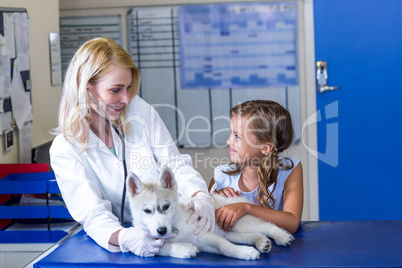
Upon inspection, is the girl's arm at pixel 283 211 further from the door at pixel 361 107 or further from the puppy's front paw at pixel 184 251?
the door at pixel 361 107

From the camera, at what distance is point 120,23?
323 cm

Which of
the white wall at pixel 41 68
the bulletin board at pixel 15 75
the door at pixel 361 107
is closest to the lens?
the bulletin board at pixel 15 75

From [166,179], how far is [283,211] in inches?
18.0

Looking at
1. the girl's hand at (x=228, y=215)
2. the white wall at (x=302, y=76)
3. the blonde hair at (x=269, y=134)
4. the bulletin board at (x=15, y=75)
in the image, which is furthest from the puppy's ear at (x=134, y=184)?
the white wall at (x=302, y=76)

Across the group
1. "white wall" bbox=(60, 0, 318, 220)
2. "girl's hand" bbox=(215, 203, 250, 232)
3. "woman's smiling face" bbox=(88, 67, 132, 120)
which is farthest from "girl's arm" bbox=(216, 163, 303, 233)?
"white wall" bbox=(60, 0, 318, 220)

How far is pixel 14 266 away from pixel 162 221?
39.8 inches

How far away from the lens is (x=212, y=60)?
3.20 m

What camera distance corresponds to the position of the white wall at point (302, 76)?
316 centimetres

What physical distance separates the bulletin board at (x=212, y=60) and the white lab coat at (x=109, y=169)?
1520 millimetres

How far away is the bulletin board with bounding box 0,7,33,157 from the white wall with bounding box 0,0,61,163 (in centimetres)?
7

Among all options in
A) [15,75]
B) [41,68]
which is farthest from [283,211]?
[41,68]

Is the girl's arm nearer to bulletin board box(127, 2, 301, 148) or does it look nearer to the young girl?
the young girl

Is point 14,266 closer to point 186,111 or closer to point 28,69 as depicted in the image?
point 28,69

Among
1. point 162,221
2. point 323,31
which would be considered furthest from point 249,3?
point 162,221
